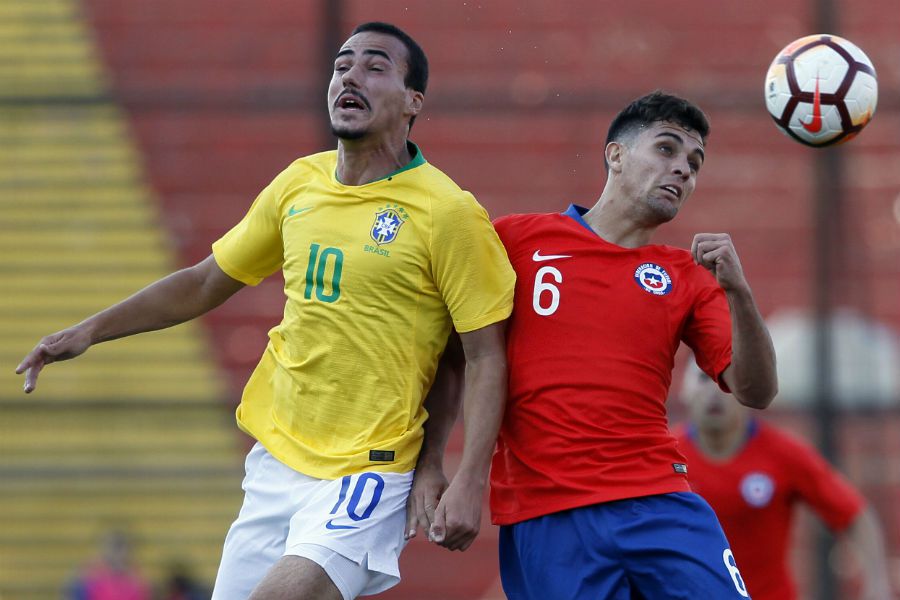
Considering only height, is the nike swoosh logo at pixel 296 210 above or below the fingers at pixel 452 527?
above

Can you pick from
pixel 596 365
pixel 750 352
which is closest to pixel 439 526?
pixel 596 365

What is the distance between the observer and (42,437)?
1007 cm

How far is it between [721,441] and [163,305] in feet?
8.82

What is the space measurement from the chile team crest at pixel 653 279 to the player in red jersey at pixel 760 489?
1860mm

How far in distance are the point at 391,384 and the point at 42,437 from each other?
6.40m

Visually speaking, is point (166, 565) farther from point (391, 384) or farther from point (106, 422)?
point (391, 384)

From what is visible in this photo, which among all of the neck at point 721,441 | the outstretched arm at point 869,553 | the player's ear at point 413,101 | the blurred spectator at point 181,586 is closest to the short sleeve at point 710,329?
the player's ear at point 413,101

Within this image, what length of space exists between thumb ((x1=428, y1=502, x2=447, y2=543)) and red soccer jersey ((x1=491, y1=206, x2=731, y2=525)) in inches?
11.7

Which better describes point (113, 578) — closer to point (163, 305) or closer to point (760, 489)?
point (760, 489)

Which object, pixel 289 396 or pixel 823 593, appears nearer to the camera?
pixel 289 396

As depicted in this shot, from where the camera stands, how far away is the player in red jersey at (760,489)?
5.95 metres

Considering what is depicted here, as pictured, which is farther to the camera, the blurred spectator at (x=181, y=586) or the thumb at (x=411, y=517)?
the blurred spectator at (x=181, y=586)

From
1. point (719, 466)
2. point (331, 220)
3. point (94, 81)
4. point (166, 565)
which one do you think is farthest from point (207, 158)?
point (331, 220)

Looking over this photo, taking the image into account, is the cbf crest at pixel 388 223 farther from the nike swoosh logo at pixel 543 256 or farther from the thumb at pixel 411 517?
the thumb at pixel 411 517
